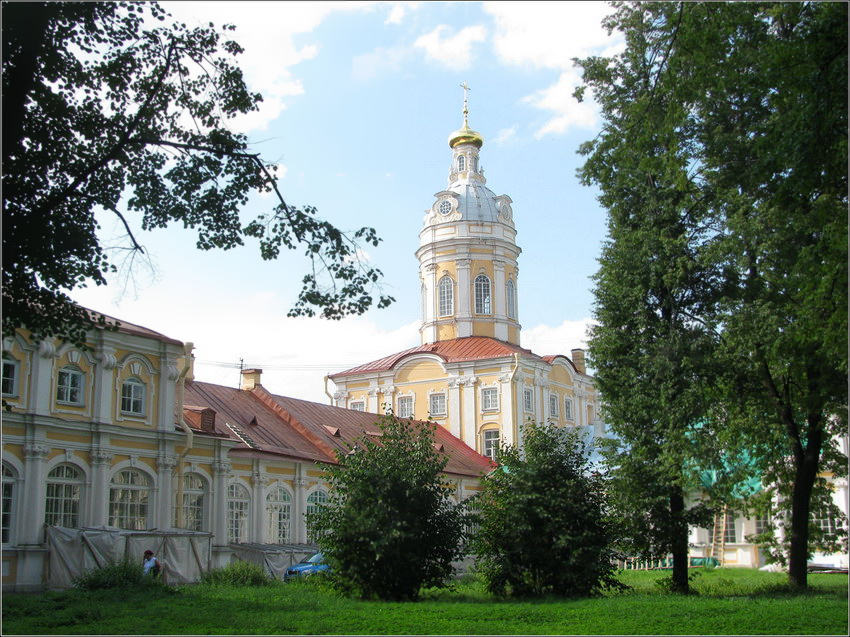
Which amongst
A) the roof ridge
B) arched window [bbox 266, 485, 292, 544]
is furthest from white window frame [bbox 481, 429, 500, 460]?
arched window [bbox 266, 485, 292, 544]

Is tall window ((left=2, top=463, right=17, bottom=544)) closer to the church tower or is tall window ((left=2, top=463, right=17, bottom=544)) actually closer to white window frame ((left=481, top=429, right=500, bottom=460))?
white window frame ((left=481, top=429, right=500, bottom=460))

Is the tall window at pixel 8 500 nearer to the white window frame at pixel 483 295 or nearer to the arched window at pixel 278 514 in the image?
the arched window at pixel 278 514

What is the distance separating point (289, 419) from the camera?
3919 centimetres

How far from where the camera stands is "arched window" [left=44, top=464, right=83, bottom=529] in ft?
81.7

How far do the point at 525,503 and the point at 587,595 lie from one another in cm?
235

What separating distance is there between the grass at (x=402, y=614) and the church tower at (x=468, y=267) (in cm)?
3352

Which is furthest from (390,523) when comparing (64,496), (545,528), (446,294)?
(446,294)

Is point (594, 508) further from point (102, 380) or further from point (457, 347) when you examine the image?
point (457, 347)

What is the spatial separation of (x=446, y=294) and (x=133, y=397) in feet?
95.4

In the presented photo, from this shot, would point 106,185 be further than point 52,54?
Yes

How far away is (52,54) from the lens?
46.8ft

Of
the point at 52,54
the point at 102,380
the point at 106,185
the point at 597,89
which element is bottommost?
the point at 102,380

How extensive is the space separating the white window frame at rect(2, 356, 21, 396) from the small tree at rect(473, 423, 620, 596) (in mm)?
12120

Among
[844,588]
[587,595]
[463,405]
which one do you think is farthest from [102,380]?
[463,405]
